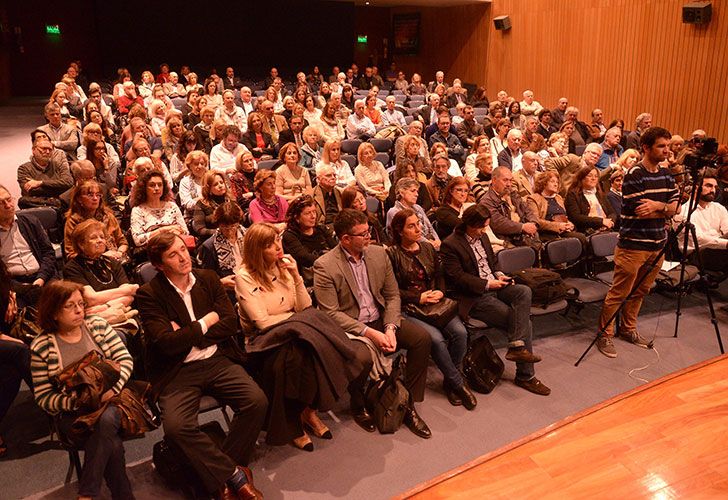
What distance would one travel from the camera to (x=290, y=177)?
5414 millimetres

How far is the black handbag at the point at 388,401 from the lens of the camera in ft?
10.5

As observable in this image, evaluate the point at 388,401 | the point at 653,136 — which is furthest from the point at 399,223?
the point at 653,136

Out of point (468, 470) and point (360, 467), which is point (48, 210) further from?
point (468, 470)

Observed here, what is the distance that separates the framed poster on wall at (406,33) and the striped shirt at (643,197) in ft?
48.2

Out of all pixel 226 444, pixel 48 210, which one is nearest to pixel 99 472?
pixel 226 444

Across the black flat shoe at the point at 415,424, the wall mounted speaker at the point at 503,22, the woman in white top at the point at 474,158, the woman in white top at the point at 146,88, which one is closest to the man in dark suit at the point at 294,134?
the woman in white top at the point at 474,158

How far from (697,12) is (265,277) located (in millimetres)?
9159

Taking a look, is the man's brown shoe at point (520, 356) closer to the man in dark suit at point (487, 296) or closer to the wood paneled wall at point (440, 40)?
the man in dark suit at point (487, 296)

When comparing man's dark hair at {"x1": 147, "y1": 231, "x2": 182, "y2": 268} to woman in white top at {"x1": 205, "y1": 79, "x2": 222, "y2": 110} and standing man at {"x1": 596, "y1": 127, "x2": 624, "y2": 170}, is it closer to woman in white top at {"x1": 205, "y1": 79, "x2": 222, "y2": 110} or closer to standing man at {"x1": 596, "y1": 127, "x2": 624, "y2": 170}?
standing man at {"x1": 596, "y1": 127, "x2": 624, "y2": 170}

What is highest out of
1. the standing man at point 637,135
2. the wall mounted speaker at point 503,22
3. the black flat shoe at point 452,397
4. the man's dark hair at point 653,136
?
the wall mounted speaker at point 503,22

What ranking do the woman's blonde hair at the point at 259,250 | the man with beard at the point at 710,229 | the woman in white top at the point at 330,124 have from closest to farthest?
the woman's blonde hair at the point at 259,250, the man with beard at the point at 710,229, the woman in white top at the point at 330,124

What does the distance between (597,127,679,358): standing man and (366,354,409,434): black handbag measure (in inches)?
66.5

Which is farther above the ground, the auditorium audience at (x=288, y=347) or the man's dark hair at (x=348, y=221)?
the man's dark hair at (x=348, y=221)

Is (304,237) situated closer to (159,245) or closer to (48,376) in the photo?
(159,245)
